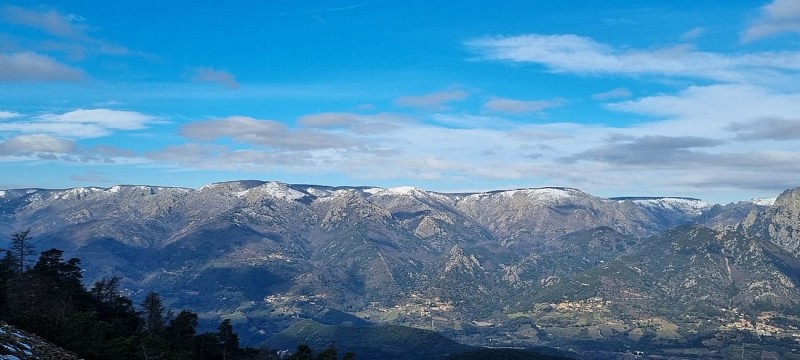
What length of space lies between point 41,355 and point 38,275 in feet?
225

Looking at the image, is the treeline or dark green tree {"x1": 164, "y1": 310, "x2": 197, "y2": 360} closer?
the treeline

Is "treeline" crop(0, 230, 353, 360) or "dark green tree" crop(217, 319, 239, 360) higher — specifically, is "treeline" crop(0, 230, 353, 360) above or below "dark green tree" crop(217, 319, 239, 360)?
above

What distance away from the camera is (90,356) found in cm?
6894

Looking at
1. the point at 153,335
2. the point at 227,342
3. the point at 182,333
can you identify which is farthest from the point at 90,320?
the point at 227,342

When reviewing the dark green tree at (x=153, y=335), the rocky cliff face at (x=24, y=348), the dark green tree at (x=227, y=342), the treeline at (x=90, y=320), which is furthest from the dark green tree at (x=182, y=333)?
the rocky cliff face at (x=24, y=348)

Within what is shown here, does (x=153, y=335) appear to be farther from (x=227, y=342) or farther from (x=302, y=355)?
(x=302, y=355)

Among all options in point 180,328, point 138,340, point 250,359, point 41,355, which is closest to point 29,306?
point 138,340

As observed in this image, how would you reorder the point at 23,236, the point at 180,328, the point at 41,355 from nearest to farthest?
1. the point at 41,355
2. the point at 180,328
3. the point at 23,236

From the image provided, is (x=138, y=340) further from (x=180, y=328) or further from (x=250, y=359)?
(x=250, y=359)

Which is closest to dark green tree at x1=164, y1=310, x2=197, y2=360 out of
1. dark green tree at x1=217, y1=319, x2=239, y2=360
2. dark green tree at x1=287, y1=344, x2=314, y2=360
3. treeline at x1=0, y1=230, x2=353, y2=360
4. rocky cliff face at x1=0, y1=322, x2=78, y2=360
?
treeline at x1=0, y1=230, x2=353, y2=360

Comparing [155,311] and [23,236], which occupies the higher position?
[23,236]

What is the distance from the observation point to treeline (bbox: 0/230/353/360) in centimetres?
7106

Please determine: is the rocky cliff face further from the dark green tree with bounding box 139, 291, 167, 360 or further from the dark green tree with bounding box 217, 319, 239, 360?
the dark green tree with bounding box 217, 319, 239, 360

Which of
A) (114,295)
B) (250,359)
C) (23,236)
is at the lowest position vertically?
(250,359)
